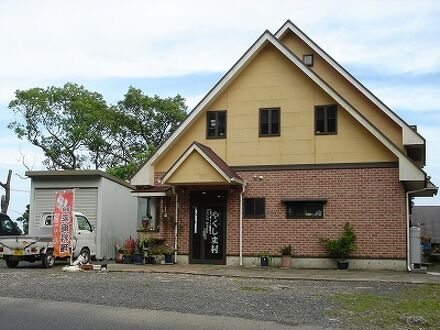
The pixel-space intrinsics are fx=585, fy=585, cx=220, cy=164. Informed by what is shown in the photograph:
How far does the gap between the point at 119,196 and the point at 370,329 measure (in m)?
17.9

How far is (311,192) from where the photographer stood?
19438 millimetres

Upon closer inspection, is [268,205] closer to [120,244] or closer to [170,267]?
[170,267]

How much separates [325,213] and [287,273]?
9.65 ft

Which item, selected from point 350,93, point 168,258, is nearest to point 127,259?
point 168,258

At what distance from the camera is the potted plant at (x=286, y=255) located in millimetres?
19172

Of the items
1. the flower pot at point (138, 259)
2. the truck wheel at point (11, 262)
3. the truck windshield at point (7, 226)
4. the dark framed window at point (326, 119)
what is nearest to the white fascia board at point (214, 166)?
the dark framed window at point (326, 119)

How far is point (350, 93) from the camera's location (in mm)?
21672

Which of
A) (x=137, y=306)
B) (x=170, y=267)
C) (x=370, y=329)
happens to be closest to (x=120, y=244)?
(x=170, y=267)

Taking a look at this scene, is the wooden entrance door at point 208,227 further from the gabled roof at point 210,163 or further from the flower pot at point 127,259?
the flower pot at point 127,259

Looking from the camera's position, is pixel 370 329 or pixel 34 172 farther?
pixel 34 172

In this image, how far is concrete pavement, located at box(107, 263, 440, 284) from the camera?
625 inches

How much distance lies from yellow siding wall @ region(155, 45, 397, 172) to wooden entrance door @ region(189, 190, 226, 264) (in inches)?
59.5

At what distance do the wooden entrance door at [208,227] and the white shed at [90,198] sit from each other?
4.51 meters

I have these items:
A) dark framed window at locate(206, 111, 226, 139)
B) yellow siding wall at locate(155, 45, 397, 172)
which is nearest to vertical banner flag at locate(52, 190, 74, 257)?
yellow siding wall at locate(155, 45, 397, 172)
